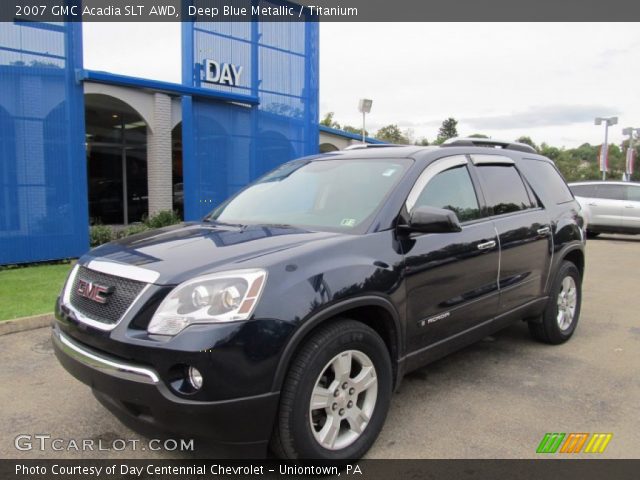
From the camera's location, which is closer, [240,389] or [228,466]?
[240,389]

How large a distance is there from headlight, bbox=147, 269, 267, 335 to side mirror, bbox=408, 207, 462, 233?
3.62ft

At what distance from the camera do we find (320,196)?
373cm

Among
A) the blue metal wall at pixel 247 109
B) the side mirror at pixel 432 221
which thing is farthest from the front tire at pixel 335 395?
the blue metal wall at pixel 247 109

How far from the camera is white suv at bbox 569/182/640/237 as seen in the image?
49.5 feet

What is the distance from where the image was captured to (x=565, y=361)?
4648 mm

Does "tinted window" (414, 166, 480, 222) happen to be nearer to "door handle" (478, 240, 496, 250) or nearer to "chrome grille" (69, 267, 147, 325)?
"door handle" (478, 240, 496, 250)

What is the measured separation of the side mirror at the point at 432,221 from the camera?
313 cm

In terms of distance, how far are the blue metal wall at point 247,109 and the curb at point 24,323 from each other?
594cm

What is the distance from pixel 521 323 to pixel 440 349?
2.75 meters

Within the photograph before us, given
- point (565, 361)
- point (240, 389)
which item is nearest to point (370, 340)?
point (240, 389)

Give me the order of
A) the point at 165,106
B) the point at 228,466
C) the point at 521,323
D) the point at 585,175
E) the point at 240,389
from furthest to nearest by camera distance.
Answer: the point at 585,175
the point at 165,106
the point at 521,323
the point at 228,466
the point at 240,389

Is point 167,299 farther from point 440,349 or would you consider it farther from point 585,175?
point 585,175

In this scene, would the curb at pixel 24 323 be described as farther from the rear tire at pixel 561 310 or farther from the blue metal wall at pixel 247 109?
the blue metal wall at pixel 247 109

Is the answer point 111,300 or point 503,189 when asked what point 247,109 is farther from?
point 111,300
